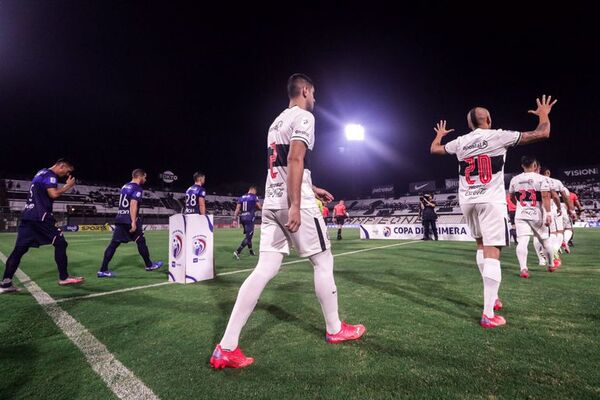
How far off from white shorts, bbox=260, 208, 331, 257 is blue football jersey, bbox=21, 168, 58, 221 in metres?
4.63

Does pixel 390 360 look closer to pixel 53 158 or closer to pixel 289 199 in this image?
pixel 289 199

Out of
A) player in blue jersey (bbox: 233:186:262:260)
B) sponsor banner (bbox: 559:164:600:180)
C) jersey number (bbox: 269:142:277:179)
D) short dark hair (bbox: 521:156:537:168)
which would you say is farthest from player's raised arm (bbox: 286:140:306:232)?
sponsor banner (bbox: 559:164:600:180)

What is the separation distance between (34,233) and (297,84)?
5.21 m

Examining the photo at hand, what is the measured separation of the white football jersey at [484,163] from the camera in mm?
3336

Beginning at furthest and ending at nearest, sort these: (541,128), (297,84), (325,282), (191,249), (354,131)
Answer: (354,131), (191,249), (541,128), (297,84), (325,282)

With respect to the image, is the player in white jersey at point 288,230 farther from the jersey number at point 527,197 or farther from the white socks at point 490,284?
the jersey number at point 527,197

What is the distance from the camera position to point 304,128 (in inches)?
95.3

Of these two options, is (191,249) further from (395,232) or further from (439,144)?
(395,232)

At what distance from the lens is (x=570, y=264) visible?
6.76 meters

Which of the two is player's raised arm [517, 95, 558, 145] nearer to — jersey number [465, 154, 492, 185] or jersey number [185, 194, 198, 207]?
jersey number [465, 154, 492, 185]

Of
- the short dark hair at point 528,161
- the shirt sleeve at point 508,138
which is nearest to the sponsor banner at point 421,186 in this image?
the short dark hair at point 528,161

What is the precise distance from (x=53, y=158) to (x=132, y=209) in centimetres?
4345

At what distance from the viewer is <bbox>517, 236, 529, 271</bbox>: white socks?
552cm

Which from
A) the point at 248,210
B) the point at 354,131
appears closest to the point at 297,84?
the point at 248,210
